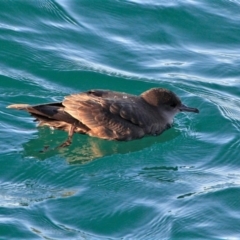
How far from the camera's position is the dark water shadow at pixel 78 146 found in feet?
36.1

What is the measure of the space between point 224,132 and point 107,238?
3436mm

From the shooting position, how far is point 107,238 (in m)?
9.25

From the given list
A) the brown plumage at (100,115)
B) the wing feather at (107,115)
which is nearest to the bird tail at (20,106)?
the brown plumage at (100,115)

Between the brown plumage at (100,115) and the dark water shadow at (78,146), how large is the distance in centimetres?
8

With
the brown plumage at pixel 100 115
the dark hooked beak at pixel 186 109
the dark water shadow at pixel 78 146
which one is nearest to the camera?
the dark water shadow at pixel 78 146

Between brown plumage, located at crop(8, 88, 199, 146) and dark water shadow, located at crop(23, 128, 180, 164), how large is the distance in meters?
0.08

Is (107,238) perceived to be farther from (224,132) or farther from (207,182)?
(224,132)

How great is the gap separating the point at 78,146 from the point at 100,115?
496mm

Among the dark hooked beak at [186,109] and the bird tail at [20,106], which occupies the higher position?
the dark hooked beak at [186,109]

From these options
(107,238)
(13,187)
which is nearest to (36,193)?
(13,187)

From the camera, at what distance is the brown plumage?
1135 cm

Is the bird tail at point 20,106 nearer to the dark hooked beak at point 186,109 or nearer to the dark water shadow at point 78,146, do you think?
the dark water shadow at point 78,146

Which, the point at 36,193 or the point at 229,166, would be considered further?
the point at 229,166

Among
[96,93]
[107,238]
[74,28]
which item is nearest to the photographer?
[107,238]
